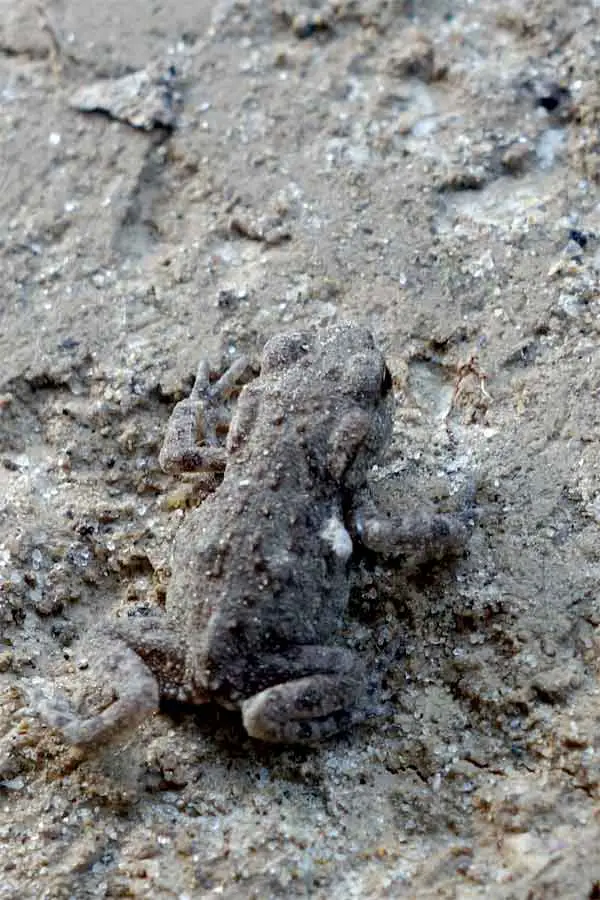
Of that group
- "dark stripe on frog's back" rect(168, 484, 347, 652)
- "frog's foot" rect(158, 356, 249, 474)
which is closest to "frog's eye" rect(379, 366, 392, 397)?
"dark stripe on frog's back" rect(168, 484, 347, 652)

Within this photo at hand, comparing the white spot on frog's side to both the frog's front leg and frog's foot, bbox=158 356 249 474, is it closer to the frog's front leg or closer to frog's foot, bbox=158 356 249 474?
frog's foot, bbox=158 356 249 474

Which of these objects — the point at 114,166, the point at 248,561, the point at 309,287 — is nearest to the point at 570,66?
the point at 309,287

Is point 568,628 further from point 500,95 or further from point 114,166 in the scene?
point 114,166

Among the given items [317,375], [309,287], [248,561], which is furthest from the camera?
[309,287]

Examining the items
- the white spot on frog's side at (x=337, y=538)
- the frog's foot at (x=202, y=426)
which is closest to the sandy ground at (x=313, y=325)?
the frog's foot at (x=202, y=426)

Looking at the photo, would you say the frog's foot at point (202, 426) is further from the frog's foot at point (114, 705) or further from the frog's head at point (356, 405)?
the frog's foot at point (114, 705)

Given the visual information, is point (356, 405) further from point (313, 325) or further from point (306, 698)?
point (306, 698)

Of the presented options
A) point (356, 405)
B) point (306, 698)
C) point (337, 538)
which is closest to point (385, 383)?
point (356, 405)
